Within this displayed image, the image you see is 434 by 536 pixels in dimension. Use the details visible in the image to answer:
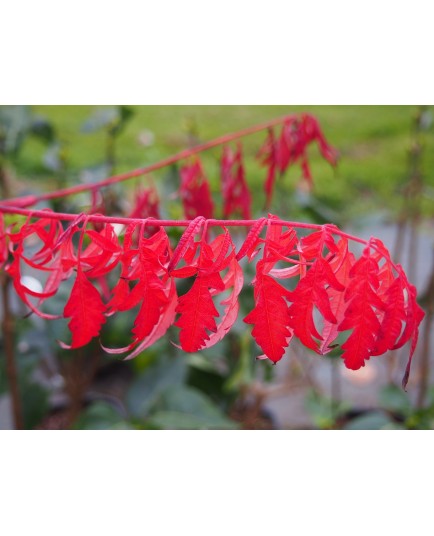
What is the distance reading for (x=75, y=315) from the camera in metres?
0.57

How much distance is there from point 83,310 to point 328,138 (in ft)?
10.2

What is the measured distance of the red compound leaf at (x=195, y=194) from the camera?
923mm

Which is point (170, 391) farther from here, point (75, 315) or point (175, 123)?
point (175, 123)

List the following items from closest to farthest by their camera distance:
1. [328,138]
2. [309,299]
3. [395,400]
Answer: [309,299] → [395,400] → [328,138]

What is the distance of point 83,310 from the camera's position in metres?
0.57

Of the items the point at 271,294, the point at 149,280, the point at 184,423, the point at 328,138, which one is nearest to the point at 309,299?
the point at 271,294

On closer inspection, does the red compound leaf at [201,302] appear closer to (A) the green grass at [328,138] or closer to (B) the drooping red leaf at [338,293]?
(B) the drooping red leaf at [338,293]

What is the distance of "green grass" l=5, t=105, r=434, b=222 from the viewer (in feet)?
10.1

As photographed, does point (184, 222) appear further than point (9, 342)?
No

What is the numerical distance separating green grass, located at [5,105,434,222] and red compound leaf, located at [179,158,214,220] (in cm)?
194

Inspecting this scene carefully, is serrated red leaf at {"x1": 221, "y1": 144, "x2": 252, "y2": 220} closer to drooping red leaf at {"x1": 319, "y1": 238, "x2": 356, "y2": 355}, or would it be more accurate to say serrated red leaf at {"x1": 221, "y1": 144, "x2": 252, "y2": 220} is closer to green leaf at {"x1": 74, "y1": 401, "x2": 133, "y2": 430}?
drooping red leaf at {"x1": 319, "y1": 238, "x2": 356, "y2": 355}

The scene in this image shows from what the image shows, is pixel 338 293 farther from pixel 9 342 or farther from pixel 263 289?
pixel 9 342

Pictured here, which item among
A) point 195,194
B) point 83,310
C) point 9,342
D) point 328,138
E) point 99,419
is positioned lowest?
point 99,419

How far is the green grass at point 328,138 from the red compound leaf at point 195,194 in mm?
1936
